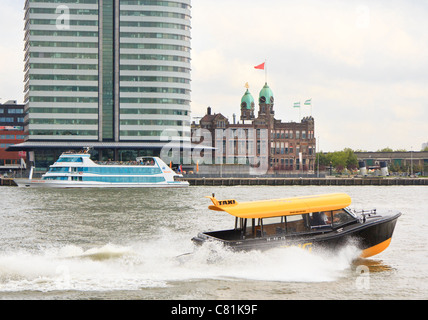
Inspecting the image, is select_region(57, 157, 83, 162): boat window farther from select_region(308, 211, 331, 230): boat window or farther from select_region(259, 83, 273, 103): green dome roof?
select_region(259, 83, 273, 103): green dome roof

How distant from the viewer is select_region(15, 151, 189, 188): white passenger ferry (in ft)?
328

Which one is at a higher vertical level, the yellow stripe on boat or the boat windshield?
the yellow stripe on boat

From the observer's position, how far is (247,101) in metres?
186

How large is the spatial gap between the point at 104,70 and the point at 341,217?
388ft

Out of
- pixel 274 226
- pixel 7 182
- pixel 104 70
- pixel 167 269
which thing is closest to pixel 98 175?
pixel 7 182

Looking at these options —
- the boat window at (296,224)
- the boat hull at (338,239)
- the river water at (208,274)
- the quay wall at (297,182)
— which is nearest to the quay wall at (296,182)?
the quay wall at (297,182)

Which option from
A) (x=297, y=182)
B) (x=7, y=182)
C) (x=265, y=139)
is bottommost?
(x=297, y=182)

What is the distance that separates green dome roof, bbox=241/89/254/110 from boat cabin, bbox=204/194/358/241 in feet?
534

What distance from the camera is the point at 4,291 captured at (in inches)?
749

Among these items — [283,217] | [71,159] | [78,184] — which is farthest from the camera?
[71,159]

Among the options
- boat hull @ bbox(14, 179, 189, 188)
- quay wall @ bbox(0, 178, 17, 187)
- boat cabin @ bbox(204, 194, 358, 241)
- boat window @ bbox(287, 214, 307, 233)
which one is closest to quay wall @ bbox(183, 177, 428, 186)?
boat hull @ bbox(14, 179, 189, 188)

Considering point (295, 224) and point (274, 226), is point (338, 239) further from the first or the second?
point (274, 226)

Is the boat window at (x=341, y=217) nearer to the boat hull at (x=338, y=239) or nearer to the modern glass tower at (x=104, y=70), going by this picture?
the boat hull at (x=338, y=239)
